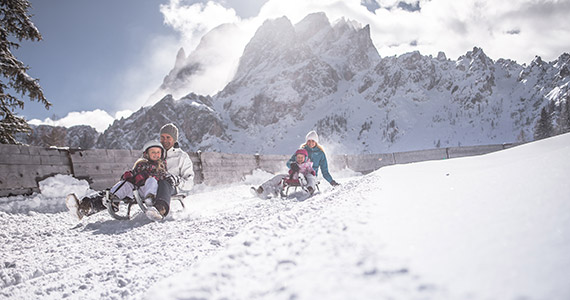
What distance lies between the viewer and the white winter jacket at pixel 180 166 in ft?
12.9

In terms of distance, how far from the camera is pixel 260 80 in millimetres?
108688

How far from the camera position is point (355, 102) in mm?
82375

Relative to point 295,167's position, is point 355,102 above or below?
above

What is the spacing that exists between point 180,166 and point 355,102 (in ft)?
273

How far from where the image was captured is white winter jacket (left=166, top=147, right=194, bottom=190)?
393cm

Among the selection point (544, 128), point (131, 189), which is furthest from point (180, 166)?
point (544, 128)

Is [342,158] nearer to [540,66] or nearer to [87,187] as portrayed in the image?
[87,187]

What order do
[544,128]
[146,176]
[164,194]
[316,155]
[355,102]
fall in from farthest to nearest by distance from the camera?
[355,102] → [544,128] → [316,155] → [146,176] → [164,194]

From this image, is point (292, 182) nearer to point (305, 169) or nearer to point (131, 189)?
point (305, 169)

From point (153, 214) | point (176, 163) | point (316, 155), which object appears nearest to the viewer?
point (153, 214)

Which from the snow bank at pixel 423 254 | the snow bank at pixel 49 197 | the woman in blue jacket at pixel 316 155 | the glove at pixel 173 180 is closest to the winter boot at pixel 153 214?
the glove at pixel 173 180

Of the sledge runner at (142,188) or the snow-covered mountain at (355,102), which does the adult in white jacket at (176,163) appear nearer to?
the sledge runner at (142,188)

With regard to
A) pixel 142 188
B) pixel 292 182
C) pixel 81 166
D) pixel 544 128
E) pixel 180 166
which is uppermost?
pixel 81 166

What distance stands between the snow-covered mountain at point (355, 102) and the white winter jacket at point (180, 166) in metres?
57.5
